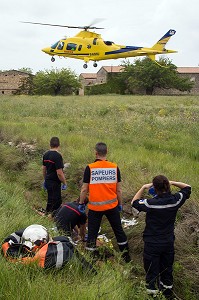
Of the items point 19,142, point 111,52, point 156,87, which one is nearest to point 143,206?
point 19,142

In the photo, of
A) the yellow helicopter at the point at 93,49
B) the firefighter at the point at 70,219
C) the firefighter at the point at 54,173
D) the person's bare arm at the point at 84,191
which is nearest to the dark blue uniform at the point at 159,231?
the person's bare arm at the point at 84,191

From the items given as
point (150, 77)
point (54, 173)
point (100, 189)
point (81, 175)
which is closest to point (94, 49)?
point (81, 175)

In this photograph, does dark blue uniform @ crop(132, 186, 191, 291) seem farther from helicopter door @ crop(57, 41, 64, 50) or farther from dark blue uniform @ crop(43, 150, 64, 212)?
helicopter door @ crop(57, 41, 64, 50)

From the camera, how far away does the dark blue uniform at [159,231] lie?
413 cm

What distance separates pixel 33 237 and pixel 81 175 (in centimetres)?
484


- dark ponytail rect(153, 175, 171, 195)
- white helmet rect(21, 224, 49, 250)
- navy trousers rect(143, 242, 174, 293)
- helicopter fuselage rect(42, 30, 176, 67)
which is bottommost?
navy trousers rect(143, 242, 174, 293)

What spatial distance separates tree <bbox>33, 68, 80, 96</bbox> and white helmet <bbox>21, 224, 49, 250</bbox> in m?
57.3

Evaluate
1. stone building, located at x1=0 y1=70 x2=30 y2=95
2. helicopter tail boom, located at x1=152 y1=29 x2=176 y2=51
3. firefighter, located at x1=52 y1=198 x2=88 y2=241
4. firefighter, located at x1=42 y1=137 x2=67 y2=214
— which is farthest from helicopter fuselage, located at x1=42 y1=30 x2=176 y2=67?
stone building, located at x1=0 y1=70 x2=30 y2=95

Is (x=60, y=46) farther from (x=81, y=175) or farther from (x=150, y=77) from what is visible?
(x=150, y=77)

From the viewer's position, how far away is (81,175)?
8555 millimetres

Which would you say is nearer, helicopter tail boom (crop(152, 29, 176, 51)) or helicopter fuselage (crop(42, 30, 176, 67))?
helicopter fuselage (crop(42, 30, 176, 67))

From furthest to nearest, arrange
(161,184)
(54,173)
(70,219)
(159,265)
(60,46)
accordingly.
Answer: (60,46) < (54,173) < (70,219) < (159,265) < (161,184)

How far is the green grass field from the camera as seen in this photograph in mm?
3245

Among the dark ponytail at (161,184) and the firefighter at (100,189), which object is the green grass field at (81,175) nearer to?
the firefighter at (100,189)
